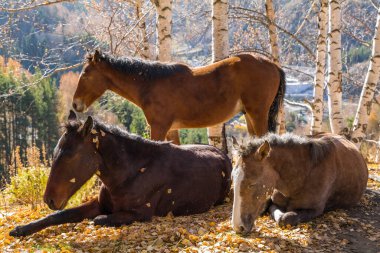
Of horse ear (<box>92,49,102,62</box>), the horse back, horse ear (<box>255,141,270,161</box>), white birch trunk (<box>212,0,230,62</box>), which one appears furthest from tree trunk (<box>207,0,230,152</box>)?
horse ear (<box>255,141,270,161</box>)

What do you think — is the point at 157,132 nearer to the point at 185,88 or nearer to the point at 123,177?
the point at 185,88

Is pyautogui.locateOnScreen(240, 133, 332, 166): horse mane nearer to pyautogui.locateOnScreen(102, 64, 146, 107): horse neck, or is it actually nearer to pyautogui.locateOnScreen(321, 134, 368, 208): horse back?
pyautogui.locateOnScreen(321, 134, 368, 208): horse back

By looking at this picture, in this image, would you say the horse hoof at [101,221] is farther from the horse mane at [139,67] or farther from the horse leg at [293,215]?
the horse mane at [139,67]

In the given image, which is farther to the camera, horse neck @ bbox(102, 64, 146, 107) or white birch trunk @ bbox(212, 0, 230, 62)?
white birch trunk @ bbox(212, 0, 230, 62)

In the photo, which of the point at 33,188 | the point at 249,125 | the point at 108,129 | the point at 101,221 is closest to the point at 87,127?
the point at 108,129

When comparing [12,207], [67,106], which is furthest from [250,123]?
[67,106]

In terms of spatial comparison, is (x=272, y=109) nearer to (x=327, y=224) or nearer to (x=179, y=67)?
(x=179, y=67)

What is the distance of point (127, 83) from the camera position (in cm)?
652

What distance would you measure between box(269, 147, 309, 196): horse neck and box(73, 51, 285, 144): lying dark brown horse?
174 cm

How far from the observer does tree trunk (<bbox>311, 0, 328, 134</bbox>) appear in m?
10.2

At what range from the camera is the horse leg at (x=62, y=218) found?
4.53 m

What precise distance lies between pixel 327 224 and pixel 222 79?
2828mm

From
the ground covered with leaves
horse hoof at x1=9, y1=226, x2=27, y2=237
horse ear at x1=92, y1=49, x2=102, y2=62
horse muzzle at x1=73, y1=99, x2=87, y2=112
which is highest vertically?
horse ear at x1=92, y1=49, x2=102, y2=62

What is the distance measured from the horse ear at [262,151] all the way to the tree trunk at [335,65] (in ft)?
17.6
